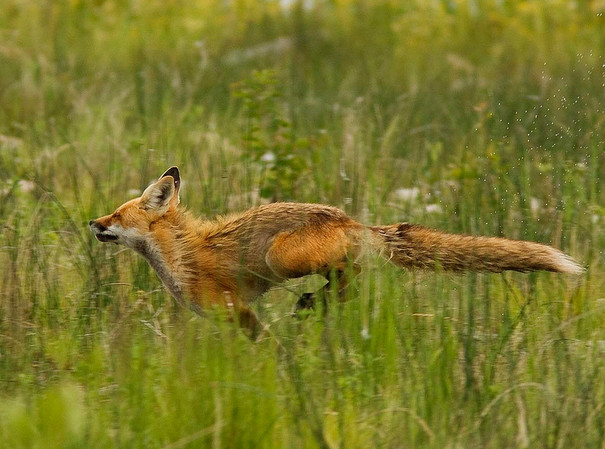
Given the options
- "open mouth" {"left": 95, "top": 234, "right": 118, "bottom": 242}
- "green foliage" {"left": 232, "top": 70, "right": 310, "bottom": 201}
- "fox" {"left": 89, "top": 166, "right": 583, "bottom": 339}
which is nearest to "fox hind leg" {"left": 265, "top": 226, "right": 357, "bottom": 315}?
"fox" {"left": 89, "top": 166, "right": 583, "bottom": 339}

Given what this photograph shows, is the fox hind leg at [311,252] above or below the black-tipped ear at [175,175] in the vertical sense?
below

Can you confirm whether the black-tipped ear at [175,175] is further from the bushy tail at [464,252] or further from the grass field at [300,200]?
the bushy tail at [464,252]

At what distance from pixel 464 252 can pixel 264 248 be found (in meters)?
0.98

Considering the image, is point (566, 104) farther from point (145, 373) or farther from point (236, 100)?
point (145, 373)

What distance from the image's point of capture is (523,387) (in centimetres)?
476

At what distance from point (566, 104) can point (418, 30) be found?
16.7ft

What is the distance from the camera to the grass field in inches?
176

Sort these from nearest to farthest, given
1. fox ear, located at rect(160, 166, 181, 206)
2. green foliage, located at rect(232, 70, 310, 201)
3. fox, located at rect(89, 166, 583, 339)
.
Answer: fox, located at rect(89, 166, 583, 339), fox ear, located at rect(160, 166, 181, 206), green foliage, located at rect(232, 70, 310, 201)

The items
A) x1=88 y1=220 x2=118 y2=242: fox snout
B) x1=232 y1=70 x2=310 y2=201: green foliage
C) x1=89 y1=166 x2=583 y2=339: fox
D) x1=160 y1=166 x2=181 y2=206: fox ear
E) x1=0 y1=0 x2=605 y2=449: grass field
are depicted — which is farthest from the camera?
x1=232 y1=70 x2=310 y2=201: green foliage

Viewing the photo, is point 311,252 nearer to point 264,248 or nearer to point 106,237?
point 264,248

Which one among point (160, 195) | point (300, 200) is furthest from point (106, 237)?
point (300, 200)

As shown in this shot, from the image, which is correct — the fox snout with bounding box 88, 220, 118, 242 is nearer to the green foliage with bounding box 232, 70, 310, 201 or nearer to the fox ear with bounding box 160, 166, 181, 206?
the fox ear with bounding box 160, 166, 181, 206

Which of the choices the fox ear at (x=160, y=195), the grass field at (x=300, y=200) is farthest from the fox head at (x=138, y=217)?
the grass field at (x=300, y=200)

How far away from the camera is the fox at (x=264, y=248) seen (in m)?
5.59
